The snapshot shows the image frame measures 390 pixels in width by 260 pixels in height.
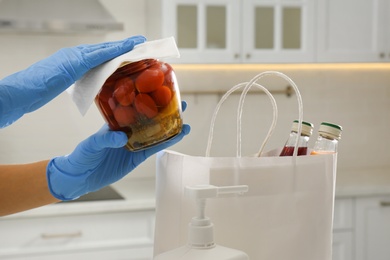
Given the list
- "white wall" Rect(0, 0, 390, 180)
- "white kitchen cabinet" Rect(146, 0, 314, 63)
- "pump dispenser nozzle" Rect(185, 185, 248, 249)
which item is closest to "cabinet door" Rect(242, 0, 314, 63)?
"white kitchen cabinet" Rect(146, 0, 314, 63)

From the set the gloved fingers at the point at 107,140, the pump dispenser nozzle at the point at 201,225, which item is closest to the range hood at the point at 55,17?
the gloved fingers at the point at 107,140

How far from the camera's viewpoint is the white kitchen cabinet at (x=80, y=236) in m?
2.44

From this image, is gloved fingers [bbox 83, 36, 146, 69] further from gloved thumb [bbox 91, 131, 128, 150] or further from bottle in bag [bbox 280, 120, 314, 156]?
bottle in bag [bbox 280, 120, 314, 156]

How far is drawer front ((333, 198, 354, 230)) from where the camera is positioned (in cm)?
278

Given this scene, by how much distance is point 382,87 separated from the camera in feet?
11.3

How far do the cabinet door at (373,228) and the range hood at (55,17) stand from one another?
4.43ft

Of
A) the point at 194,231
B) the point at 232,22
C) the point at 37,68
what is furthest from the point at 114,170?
the point at 232,22

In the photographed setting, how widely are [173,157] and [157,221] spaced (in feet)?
0.38

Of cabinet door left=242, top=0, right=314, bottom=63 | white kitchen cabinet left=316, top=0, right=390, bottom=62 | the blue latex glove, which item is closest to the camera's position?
the blue latex glove

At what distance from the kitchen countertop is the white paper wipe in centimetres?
151

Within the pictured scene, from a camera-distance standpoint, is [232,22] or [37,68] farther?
[232,22]

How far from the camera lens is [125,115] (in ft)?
3.17

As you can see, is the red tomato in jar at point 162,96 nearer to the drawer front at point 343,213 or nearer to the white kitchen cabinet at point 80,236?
the white kitchen cabinet at point 80,236

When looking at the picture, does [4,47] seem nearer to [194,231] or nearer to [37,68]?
[37,68]
